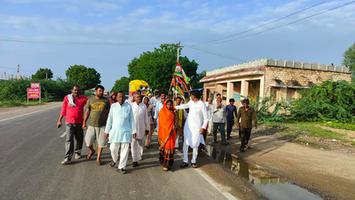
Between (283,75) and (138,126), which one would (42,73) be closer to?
(283,75)

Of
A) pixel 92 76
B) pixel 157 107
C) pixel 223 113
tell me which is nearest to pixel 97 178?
pixel 157 107

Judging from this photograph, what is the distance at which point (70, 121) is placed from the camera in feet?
24.5

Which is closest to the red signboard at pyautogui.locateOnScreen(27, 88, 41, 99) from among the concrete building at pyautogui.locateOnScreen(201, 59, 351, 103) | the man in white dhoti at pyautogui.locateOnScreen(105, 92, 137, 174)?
the concrete building at pyautogui.locateOnScreen(201, 59, 351, 103)

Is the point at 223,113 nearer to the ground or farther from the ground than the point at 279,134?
farther from the ground

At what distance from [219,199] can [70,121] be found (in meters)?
3.92

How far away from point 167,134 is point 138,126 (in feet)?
3.05

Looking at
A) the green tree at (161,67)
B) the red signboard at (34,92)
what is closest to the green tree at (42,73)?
the green tree at (161,67)

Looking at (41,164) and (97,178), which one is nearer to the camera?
(97,178)

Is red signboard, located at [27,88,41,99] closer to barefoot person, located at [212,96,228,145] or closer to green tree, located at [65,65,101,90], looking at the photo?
barefoot person, located at [212,96,228,145]

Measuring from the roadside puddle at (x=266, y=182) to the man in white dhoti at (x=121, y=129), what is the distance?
8.41ft

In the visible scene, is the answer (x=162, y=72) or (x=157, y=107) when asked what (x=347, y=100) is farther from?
(x=162, y=72)

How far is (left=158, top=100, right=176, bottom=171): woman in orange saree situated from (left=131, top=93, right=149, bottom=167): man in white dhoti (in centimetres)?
60

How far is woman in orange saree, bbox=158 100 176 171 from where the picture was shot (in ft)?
23.5

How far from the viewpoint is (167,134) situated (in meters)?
7.23
